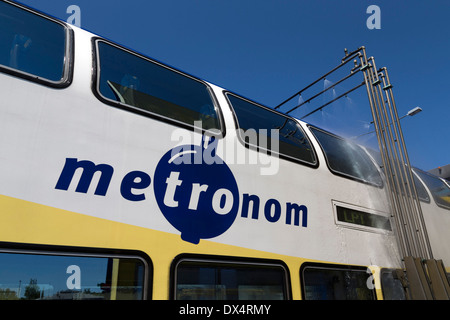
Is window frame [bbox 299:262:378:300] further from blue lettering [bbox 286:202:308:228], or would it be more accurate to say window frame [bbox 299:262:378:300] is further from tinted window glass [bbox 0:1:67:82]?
tinted window glass [bbox 0:1:67:82]

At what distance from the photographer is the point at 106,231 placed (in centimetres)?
209

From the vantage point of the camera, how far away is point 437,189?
575cm

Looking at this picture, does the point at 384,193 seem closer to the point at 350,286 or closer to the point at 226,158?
the point at 350,286

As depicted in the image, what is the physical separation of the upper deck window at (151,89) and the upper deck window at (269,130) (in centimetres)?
36

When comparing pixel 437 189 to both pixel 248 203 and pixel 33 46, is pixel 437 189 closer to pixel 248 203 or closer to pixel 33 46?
pixel 248 203

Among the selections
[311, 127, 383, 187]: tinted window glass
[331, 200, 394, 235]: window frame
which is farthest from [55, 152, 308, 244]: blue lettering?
[311, 127, 383, 187]: tinted window glass

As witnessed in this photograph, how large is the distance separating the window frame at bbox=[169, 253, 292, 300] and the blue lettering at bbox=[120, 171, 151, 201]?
522mm

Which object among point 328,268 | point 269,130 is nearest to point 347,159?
point 269,130

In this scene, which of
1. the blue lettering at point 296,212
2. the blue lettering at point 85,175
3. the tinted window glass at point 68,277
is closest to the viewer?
the tinted window glass at point 68,277

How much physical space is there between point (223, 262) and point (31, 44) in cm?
220

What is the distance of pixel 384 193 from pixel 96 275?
13.1 ft

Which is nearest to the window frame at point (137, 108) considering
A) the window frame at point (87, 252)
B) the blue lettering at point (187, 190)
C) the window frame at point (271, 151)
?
the window frame at point (271, 151)

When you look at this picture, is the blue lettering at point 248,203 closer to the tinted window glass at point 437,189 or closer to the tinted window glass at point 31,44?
the tinted window glass at point 31,44

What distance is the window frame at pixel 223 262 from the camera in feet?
7.30
